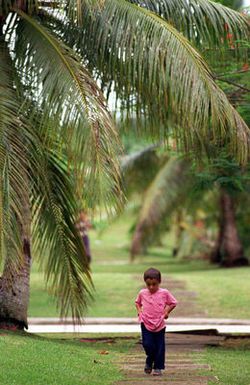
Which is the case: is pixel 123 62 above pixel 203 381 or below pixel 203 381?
above

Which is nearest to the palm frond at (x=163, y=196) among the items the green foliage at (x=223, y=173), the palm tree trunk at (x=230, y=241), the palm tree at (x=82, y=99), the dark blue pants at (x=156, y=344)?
the palm tree trunk at (x=230, y=241)

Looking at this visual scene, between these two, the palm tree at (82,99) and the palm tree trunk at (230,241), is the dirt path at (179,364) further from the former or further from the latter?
the palm tree trunk at (230,241)

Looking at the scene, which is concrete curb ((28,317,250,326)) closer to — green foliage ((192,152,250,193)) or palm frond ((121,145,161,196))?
green foliage ((192,152,250,193))

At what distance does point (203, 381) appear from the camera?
10070mm

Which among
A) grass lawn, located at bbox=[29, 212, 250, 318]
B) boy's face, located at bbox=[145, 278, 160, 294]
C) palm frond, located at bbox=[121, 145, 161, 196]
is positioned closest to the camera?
boy's face, located at bbox=[145, 278, 160, 294]

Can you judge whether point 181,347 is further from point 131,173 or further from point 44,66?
point 131,173

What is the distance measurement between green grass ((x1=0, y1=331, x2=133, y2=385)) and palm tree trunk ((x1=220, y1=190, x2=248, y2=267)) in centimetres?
2022

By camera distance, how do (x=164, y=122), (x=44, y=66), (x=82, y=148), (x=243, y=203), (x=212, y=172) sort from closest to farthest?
(x=82, y=148) → (x=44, y=66) → (x=164, y=122) → (x=212, y=172) → (x=243, y=203)

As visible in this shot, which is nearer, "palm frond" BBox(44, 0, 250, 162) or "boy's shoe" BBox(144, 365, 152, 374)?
"boy's shoe" BBox(144, 365, 152, 374)

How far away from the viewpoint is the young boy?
10.5 meters

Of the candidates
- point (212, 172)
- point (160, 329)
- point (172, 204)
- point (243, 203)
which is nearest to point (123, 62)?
point (160, 329)

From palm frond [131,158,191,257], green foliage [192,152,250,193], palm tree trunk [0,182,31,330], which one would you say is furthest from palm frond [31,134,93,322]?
palm frond [131,158,191,257]

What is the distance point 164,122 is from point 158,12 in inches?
57.1

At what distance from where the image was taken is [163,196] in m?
30.8
